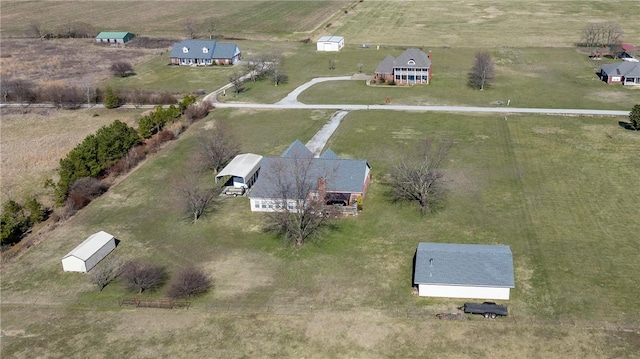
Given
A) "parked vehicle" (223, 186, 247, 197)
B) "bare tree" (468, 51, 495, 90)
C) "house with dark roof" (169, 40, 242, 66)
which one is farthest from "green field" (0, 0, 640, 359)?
"house with dark roof" (169, 40, 242, 66)

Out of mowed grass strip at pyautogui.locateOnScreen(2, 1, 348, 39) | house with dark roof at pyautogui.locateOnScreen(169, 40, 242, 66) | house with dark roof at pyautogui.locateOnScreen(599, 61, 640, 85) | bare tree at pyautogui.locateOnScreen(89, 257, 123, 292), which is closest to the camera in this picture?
bare tree at pyautogui.locateOnScreen(89, 257, 123, 292)

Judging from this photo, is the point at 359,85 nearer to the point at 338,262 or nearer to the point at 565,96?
the point at 565,96

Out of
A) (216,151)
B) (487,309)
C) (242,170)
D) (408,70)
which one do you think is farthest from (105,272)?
(408,70)

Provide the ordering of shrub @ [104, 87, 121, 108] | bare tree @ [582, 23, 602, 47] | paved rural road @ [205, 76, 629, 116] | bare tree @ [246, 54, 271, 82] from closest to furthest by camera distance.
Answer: paved rural road @ [205, 76, 629, 116]
shrub @ [104, 87, 121, 108]
bare tree @ [246, 54, 271, 82]
bare tree @ [582, 23, 602, 47]

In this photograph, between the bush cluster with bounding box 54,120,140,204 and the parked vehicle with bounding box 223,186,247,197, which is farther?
the bush cluster with bounding box 54,120,140,204

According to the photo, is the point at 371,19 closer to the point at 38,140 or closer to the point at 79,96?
the point at 79,96

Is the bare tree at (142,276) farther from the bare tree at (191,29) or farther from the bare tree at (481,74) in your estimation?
the bare tree at (191,29)

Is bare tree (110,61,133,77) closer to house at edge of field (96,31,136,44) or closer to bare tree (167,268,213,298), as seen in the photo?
house at edge of field (96,31,136,44)
